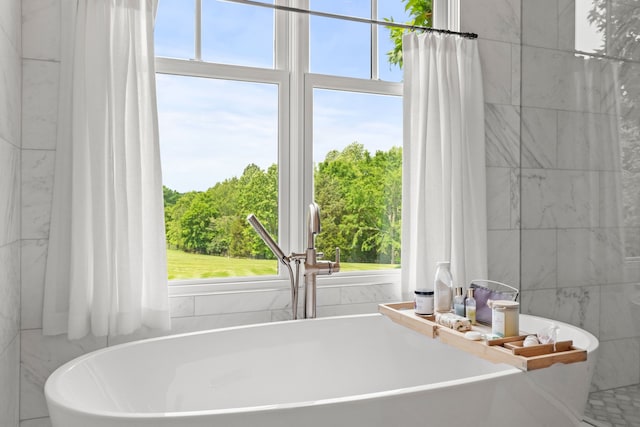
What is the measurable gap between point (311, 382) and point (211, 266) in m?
0.73

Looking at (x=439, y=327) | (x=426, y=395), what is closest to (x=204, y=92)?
(x=439, y=327)

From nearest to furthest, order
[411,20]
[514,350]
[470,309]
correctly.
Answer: [514,350] < [470,309] < [411,20]

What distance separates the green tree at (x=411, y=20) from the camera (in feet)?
8.44

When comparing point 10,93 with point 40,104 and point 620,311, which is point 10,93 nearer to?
point 40,104

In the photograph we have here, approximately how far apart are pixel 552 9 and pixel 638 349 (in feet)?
5.14

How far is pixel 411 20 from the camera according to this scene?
2.64 m

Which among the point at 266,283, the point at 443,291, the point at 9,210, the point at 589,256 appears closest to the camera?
the point at 9,210

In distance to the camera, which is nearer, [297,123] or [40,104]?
[40,104]

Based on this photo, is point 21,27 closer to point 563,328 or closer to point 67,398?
point 67,398

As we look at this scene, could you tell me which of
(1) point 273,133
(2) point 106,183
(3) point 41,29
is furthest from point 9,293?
(1) point 273,133

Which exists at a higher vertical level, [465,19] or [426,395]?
[465,19]

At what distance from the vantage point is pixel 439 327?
5.78ft

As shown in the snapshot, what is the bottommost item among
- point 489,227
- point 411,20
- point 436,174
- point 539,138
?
point 489,227

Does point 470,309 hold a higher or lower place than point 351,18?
lower
